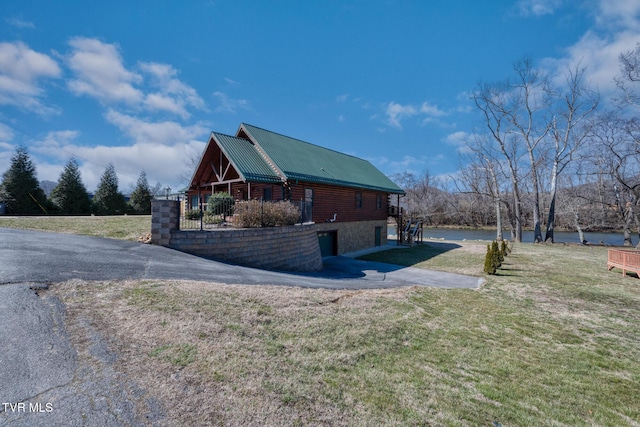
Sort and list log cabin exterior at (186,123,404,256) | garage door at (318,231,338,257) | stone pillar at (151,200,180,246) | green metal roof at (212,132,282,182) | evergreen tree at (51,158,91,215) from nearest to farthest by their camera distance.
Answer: stone pillar at (151,200,180,246) → green metal roof at (212,132,282,182) → log cabin exterior at (186,123,404,256) → garage door at (318,231,338,257) → evergreen tree at (51,158,91,215)

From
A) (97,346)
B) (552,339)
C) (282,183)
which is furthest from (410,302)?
(282,183)

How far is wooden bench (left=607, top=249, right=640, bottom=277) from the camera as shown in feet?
38.6

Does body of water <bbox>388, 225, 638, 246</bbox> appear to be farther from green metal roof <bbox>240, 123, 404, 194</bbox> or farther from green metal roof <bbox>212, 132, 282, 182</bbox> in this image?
green metal roof <bbox>212, 132, 282, 182</bbox>

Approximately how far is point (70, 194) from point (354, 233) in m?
28.4

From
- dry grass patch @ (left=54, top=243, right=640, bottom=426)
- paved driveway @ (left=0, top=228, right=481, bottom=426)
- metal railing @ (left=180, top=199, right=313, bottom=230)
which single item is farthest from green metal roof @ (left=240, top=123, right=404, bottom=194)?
dry grass patch @ (left=54, top=243, right=640, bottom=426)

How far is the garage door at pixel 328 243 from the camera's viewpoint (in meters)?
17.1

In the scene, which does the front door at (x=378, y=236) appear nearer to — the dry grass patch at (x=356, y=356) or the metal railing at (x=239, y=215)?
the metal railing at (x=239, y=215)

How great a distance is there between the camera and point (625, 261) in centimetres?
1227

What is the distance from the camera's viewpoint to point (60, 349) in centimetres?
330

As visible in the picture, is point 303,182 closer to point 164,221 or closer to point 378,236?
point 164,221

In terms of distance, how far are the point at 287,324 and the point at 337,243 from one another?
1313 centimetres

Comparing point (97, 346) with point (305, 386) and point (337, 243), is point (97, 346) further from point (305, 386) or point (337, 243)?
point (337, 243)

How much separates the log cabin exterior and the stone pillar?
178 inches

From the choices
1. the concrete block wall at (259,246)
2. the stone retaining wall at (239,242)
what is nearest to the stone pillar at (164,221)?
the stone retaining wall at (239,242)
